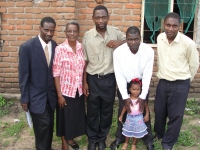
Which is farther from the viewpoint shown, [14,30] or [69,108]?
A: [14,30]

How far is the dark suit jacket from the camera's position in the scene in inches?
127

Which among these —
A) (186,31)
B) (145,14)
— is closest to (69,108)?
(145,14)

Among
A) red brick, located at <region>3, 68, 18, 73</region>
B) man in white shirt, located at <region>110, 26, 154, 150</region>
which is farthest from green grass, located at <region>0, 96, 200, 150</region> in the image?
man in white shirt, located at <region>110, 26, 154, 150</region>

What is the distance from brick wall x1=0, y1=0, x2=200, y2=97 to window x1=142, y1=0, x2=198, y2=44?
0.22 meters

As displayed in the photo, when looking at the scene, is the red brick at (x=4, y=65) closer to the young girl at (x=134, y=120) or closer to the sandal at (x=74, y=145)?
the sandal at (x=74, y=145)

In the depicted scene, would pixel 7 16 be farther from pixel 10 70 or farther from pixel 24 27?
pixel 10 70

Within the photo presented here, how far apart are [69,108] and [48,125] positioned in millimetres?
347

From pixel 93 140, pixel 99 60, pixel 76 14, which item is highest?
pixel 76 14

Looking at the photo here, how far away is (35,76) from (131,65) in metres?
1.18

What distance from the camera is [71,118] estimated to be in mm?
3670

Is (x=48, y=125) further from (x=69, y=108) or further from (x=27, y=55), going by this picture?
(x=27, y=55)

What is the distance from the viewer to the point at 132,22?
16.6 feet

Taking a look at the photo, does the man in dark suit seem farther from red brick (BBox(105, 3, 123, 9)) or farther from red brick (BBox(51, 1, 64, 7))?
red brick (BBox(105, 3, 123, 9))

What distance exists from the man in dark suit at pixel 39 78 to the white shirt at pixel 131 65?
82 centimetres
